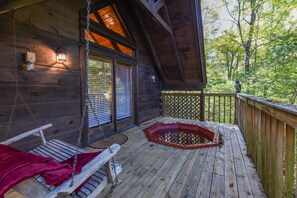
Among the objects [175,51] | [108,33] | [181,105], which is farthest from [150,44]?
[181,105]

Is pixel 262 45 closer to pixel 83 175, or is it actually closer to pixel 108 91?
pixel 108 91

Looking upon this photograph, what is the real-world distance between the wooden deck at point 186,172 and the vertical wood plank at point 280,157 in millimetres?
Result: 490

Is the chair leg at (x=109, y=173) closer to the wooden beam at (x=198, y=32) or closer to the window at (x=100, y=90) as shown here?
the window at (x=100, y=90)

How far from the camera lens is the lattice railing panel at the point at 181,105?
226 inches

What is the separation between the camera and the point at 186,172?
2096 millimetres

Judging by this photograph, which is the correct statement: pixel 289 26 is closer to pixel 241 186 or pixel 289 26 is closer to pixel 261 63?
pixel 261 63

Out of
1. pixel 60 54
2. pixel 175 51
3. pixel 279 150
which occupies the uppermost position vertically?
pixel 175 51

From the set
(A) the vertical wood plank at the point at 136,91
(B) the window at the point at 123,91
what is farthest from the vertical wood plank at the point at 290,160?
(A) the vertical wood plank at the point at 136,91

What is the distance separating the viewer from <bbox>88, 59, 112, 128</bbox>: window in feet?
10.7

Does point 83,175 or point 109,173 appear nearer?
point 83,175

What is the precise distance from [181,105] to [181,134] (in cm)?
195

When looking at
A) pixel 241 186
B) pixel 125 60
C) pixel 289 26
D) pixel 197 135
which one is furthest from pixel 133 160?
pixel 289 26

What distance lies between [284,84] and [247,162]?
6407 millimetres

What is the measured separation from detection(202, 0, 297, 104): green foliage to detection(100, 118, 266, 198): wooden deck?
17.8 feet
